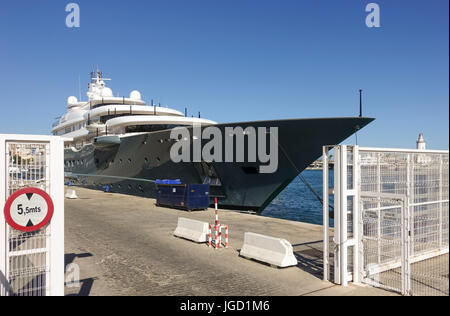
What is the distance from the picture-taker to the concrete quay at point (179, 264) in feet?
20.6

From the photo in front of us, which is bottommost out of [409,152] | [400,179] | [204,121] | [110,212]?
[110,212]

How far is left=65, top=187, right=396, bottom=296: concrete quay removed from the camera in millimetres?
6273

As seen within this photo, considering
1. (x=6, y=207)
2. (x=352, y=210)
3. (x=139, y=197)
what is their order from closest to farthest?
(x=6, y=207) < (x=352, y=210) < (x=139, y=197)

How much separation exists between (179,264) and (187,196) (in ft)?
28.9

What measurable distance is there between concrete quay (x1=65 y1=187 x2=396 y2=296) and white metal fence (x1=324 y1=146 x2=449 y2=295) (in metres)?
0.57

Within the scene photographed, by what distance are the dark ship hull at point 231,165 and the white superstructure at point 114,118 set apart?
1963 mm

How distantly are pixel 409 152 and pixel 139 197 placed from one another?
18.9 metres

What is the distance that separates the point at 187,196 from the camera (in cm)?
1664

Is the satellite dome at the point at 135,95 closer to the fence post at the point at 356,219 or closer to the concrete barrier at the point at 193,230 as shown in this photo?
the concrete barrier at the point at 193,230

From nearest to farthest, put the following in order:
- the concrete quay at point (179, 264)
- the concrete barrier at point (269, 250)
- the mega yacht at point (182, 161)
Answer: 1. the concrete quay at point (179, 264)
2. the concrete barrier at point (269, 250)
3. the mega yacht at point (182, 161)

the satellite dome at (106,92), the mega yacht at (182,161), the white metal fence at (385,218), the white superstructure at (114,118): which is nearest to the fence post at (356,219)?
the white metal fence at (385,218)

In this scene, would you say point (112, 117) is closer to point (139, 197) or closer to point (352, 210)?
point (139, 197)

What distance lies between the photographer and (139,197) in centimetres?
2333
